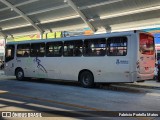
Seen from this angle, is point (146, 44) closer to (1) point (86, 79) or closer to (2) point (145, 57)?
(2) point (145, 57)

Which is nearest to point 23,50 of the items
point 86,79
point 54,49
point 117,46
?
point 54,49

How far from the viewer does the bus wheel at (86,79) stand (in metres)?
15.9

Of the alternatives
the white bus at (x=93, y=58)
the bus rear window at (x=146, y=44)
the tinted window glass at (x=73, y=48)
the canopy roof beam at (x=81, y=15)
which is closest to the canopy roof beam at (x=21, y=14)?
the canopy roof beam at (x=81, y=15)

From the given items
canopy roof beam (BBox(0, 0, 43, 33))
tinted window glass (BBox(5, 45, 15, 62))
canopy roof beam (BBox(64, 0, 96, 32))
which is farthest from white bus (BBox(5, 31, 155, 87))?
canopy roof beam (BBox(0, 0, 43, 33))

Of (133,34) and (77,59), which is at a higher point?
(133,34)

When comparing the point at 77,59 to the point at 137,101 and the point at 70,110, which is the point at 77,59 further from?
the point at 70,110

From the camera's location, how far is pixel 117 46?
48.7 ft

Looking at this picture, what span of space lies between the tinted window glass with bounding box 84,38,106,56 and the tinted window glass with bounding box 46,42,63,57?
1.99m

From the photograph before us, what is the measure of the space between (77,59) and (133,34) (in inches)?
149

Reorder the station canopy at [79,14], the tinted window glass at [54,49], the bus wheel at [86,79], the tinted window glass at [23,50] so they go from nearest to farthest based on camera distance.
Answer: the bus wheel at [86,79] < the tinted window glass at [54,49] < the tinted window glass at [23,50] < the station canopy at [79,14]

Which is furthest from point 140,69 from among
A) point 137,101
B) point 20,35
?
point 20,35

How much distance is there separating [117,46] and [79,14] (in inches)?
806

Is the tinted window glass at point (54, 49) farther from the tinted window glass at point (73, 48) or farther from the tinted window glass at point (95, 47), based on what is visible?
the tinted window glass at point (95, 47)

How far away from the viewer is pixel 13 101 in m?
10.7
